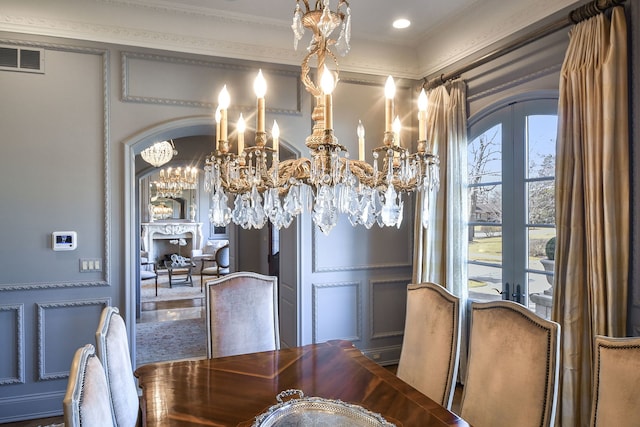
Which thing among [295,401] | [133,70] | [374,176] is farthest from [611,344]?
[133,70]

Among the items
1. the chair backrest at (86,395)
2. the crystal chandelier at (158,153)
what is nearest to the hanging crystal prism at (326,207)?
the chair backrest at (86,395)

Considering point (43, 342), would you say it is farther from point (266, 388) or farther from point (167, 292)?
point (167, 292)

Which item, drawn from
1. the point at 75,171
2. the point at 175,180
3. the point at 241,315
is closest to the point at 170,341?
the point at 75,171

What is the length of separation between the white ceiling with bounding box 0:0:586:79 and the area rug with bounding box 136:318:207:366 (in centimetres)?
298

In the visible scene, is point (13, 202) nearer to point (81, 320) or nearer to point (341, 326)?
point (81, 320)

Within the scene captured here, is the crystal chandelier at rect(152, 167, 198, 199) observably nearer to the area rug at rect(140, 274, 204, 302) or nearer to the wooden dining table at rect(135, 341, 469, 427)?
the area rug at rect(140, 274, 204, 302)

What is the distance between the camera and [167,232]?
1209 centimetres

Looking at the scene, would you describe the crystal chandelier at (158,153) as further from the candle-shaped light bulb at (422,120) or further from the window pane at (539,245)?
the candle-shaped light bulb at (422,120)

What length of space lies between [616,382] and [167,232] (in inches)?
476

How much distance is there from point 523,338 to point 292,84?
2857 millimetres

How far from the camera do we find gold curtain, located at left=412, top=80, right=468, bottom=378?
3.42 meters

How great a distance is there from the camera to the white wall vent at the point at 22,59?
9.62 ft

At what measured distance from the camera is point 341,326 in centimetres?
387

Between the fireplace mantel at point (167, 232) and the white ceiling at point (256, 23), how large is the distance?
30.6 ft
